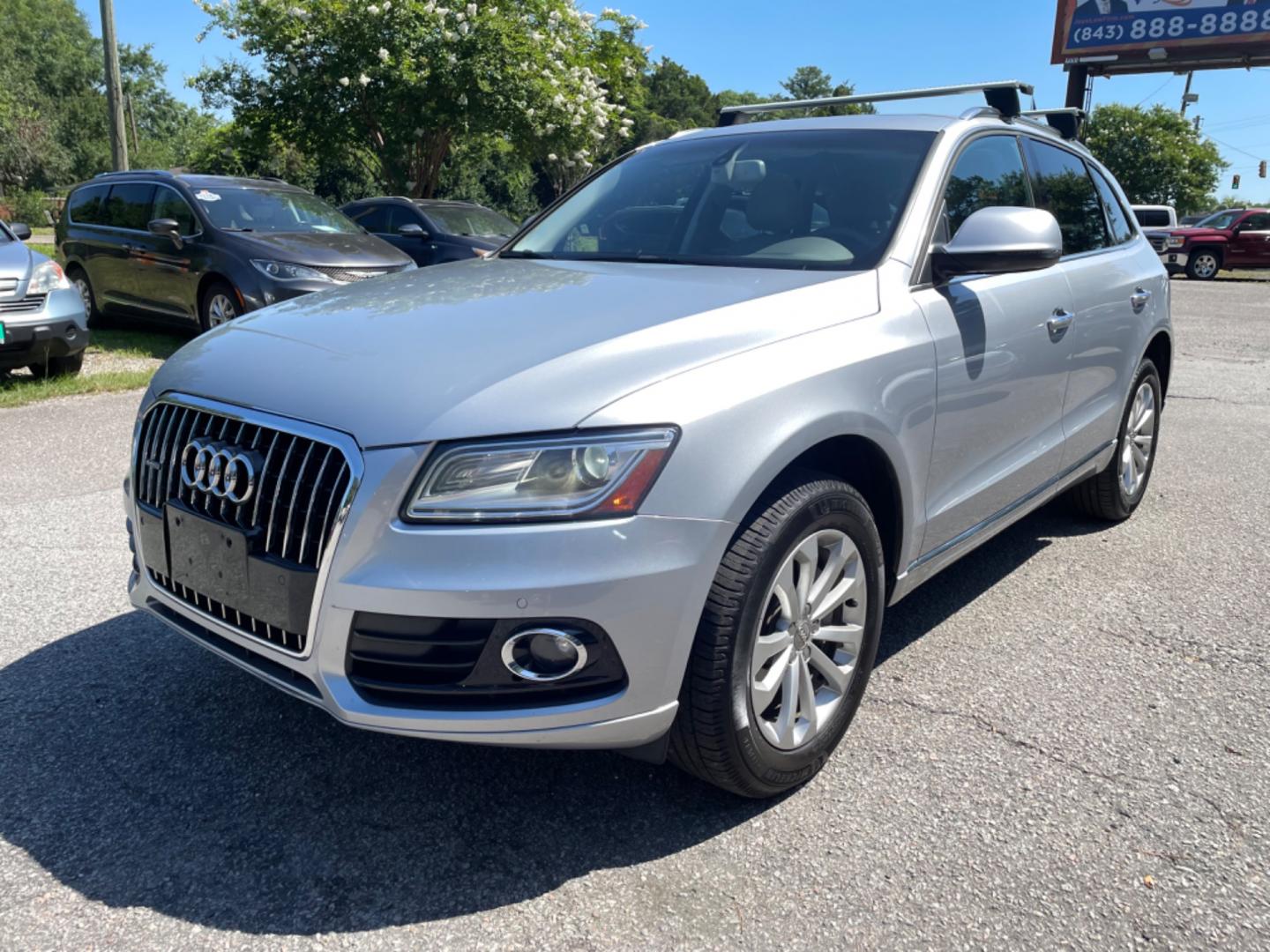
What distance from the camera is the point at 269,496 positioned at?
2232mm

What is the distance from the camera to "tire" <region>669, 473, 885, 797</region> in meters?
2.24

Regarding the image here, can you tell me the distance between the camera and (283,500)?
221 centimetres

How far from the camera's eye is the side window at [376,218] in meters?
12.8

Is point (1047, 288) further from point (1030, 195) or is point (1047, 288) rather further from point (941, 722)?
point (941, 722)

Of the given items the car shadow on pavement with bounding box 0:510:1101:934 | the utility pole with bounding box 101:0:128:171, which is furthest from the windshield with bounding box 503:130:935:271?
the utility pole with bounding box 101:0:128:171

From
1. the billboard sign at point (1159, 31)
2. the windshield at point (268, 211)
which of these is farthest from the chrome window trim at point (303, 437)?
the billboard sign at point (1159, 31)

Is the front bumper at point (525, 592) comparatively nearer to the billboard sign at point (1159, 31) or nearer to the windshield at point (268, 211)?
the windshield at point (268, 211)

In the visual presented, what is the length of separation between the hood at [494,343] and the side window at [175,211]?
7276 mm

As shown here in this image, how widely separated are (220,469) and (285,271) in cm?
706

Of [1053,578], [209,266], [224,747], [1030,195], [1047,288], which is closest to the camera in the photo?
[224,747]

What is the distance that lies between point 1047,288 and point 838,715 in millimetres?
1814

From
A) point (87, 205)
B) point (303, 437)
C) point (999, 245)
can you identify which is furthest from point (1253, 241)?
point (303, 437)

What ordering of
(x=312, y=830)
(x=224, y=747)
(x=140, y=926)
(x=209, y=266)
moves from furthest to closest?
1. (x=209, y=266)
2. (x=224, y=747)
3. (x=312, y=830)
4. (x=140, y=926)

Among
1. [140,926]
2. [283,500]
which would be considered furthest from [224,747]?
[283,500]
